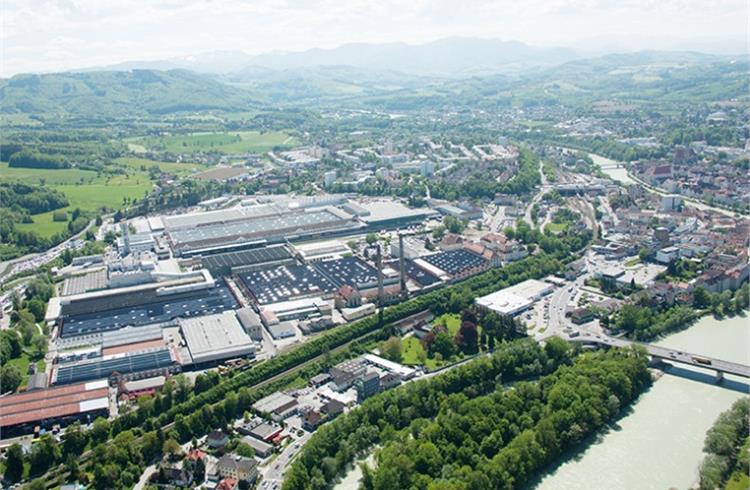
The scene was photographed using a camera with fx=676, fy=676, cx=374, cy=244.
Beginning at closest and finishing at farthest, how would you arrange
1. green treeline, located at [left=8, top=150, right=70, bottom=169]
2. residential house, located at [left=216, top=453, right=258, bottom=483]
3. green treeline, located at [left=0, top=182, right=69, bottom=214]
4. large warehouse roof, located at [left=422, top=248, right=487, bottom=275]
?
residential house, located at [left=216, top=453, right=258, bottom=483] → large warehouse roof, located at [left=422, top=248, right=487, bottom=275] → green treeline, located at [left=0, top=182, right=69, bottom=214] → green treeline, located at [left=8, top=150, right=70, bottom=169]

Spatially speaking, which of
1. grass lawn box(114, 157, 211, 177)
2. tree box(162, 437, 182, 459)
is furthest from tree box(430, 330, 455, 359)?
grass lawn box(114, 157, 211, 177)

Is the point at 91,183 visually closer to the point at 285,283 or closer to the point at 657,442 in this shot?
the point at 285,283

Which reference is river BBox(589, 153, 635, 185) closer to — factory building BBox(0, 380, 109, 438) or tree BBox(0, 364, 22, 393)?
factory building BBox(0, 380, 109, 438)

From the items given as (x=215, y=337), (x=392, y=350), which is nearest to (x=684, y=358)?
(x=392, y=350)

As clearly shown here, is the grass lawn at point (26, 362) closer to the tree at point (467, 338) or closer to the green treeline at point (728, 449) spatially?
the tree at point (467, 338)

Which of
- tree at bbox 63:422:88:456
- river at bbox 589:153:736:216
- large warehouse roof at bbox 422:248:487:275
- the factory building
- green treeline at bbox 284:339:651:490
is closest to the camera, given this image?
green treeline at bbox 284:339:651:490

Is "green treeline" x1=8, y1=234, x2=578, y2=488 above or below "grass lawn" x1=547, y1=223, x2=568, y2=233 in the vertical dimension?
above

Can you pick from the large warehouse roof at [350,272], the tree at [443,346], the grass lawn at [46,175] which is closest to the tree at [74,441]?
the tree at [443,346]
